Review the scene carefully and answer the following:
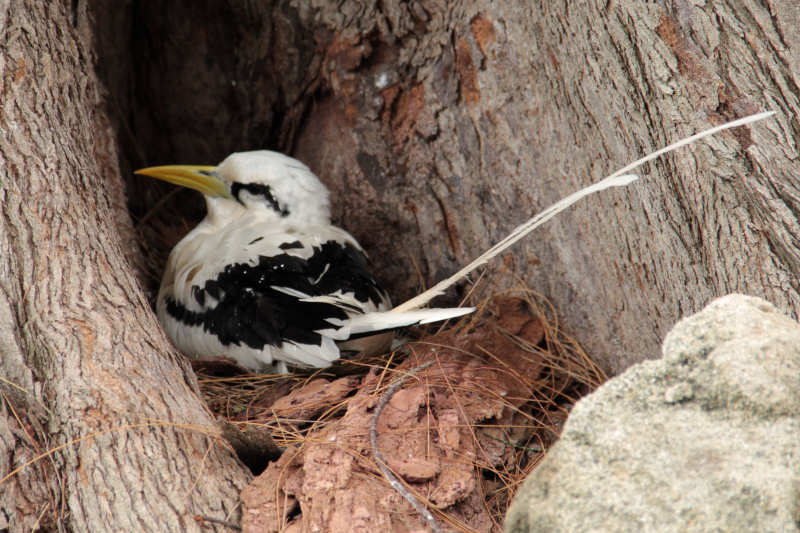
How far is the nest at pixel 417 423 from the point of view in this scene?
2143 mm

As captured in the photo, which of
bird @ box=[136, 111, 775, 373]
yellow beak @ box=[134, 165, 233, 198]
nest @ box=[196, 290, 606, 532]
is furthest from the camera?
yellow beak @ box=[134, 165, 233, 198]

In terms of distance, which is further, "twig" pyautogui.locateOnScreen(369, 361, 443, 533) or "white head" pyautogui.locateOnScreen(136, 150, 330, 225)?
"white head" pyautogui.locateOnScreen(136, 150, 330, 225)

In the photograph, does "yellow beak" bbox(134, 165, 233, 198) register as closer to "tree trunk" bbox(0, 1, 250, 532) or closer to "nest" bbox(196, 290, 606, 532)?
"tree trunk" bbox(0, 1, 250, 532)

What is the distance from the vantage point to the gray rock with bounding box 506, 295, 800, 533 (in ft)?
4.74

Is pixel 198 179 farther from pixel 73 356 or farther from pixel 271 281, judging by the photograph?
pixel 73 356

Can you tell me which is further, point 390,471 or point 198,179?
point 198,179

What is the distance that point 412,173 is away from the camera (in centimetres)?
367

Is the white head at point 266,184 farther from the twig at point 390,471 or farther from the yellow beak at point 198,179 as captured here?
the twig at point 390,471

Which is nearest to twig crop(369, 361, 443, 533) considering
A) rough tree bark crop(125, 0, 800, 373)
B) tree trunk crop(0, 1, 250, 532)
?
tree trunk crop(0, 1, 250, 532)

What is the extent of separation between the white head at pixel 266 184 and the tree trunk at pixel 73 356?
0.90 metres

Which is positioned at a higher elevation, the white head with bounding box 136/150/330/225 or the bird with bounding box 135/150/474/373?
the white head with bounding box 136/150/330/225

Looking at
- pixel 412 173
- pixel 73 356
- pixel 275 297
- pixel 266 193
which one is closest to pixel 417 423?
pixel 275 297

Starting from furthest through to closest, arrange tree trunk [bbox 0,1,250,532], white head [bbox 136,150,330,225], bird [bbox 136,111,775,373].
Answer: white head [bbox 136,150,330,225] → bird [bbox 136,111,775,373] → tree trunk [bbox 0,1,250,532]

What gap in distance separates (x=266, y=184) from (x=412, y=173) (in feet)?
2.33
